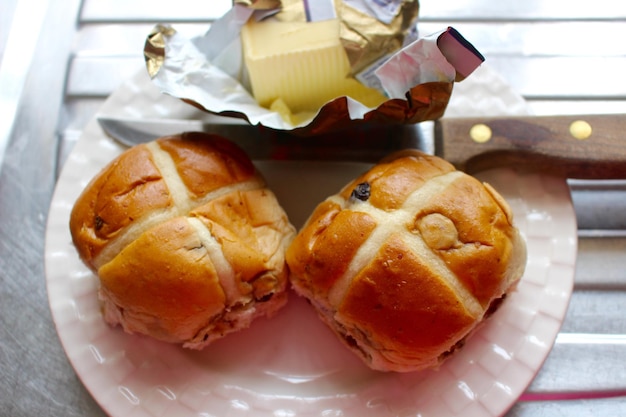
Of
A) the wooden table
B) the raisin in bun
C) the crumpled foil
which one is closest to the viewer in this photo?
the raisin in bun

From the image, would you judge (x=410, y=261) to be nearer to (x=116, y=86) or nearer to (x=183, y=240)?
(x=183, y=240)

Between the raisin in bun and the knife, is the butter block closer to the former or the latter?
the knife

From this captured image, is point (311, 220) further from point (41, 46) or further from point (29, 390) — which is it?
point (41, 46)

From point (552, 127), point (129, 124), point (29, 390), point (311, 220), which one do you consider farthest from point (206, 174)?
point (552, 127)

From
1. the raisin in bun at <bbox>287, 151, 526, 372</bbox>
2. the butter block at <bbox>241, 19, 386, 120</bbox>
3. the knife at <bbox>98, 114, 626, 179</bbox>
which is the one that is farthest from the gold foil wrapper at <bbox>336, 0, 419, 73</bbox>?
the raisin in bun at <bbox>287, 151, 526, 372</bbox>

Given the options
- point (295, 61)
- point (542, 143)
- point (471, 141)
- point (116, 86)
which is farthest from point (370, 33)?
point (116, 86)

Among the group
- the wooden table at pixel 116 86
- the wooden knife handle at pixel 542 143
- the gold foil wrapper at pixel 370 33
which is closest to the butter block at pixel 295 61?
the gold foil wrapper at pixel 370 33

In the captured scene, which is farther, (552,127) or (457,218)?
(552,127)
